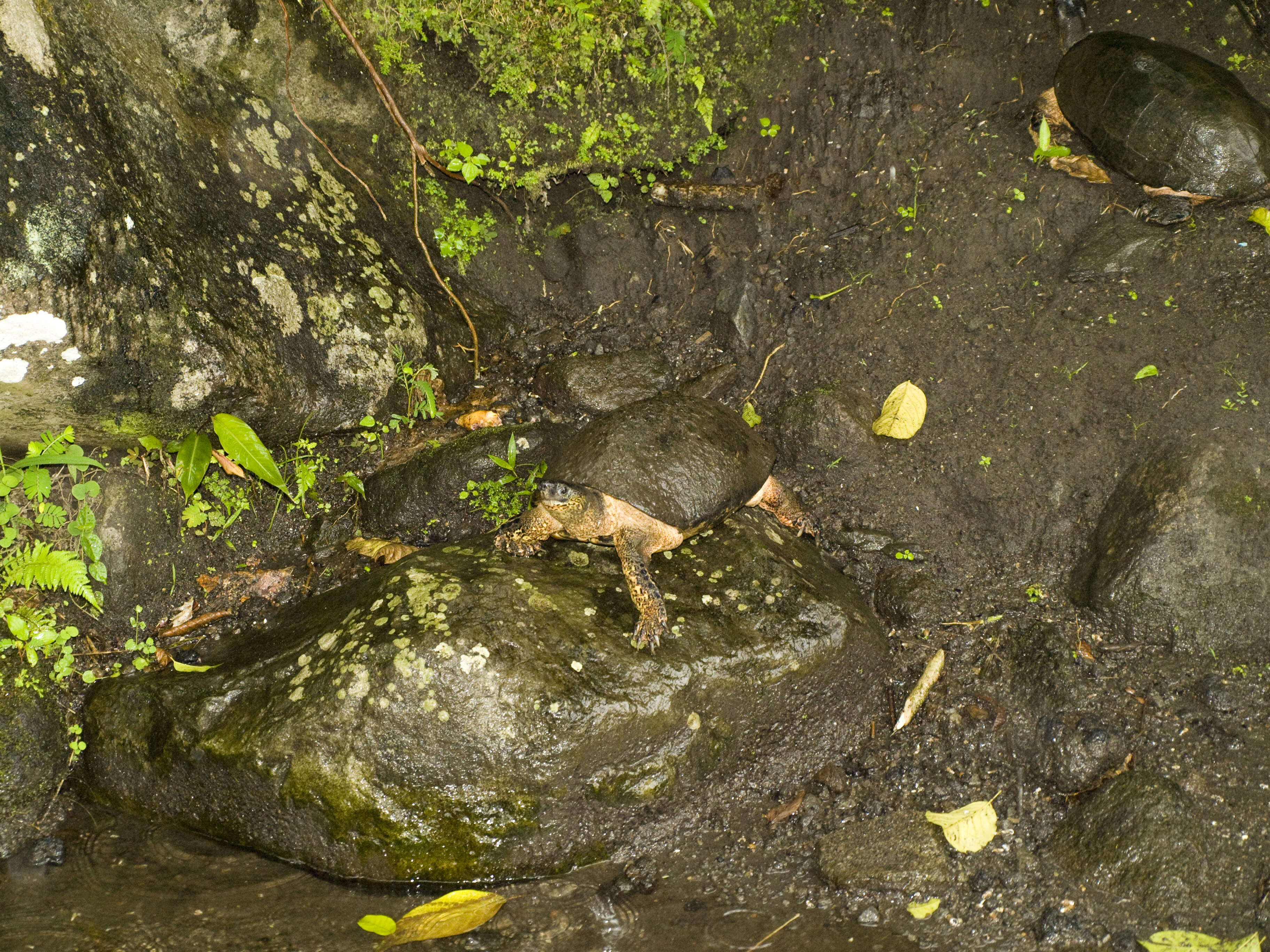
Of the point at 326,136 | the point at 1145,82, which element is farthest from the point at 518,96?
the point at 1145,82

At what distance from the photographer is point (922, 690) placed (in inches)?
153

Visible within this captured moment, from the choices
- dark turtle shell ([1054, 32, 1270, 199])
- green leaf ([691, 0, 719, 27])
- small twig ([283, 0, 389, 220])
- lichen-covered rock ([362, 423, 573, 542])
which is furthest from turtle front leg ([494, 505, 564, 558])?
dark turtle shell ([1054, 32, 1270, 199])

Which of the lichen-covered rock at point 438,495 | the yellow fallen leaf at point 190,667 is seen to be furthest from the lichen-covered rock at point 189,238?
the yellow fallen leaf at point 190,667

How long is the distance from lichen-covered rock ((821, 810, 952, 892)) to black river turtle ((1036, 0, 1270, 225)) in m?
3.52

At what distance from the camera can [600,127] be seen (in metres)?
5.20

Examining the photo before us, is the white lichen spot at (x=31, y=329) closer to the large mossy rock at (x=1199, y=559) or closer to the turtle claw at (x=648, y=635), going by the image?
the turtle claw at (x=648, y=635)

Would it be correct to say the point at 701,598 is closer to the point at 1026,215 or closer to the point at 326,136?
the point at 1026,215

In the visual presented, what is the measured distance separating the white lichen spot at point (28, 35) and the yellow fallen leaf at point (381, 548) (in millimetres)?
2603

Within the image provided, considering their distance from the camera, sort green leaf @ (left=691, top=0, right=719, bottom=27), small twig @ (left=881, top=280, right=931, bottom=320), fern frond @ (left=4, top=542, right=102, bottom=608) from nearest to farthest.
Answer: fern frond @ (left=4, top=542, right=102, bottom=608) < small twig @ (left=881, top=280, right=931, bottom=320) < green leaf @ (left=691, top=0, right=719, bottom=27)

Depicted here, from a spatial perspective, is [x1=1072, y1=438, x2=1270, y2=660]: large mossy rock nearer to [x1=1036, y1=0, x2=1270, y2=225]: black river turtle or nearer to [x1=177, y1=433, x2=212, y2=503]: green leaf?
[x1=1036, y1=0, x2=1270, y2=225]: black river turtle

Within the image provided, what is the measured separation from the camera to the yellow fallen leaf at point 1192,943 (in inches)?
111

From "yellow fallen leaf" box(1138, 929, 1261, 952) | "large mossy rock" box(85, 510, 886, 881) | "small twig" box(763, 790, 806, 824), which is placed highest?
"large mossy rock" box(85, 510, 886, 881)

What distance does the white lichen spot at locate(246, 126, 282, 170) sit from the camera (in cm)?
449

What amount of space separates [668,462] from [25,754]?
329 cm
